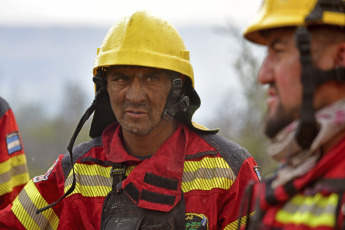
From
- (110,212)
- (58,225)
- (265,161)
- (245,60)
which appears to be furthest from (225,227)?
(245,60)

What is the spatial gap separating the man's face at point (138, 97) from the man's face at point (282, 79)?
5.33ft

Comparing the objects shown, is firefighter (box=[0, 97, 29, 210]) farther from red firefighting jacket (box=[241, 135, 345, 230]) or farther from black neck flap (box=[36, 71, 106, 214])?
red firefighting jacket (box=[241, 135, 345, 230])

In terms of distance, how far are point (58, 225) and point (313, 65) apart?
8.16ft

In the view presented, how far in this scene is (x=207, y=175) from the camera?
4.18 metres

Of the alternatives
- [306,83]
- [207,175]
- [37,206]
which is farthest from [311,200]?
[37,206]

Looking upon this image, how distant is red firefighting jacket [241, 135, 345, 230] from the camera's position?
2375 millimetres

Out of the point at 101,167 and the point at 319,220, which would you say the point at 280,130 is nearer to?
the point at 319,220

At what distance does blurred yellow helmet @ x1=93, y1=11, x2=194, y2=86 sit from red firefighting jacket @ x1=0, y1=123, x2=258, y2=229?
0.52 meters

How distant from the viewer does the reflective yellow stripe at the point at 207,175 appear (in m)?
4.12

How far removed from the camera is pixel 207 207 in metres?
4.05

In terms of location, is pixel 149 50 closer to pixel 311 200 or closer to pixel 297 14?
pixel 297 14

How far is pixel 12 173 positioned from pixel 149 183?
1564 millimetres

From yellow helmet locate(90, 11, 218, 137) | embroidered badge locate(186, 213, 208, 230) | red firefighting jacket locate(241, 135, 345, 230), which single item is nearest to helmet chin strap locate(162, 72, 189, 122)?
yellow helmet locate(90, 11, 218, 137)

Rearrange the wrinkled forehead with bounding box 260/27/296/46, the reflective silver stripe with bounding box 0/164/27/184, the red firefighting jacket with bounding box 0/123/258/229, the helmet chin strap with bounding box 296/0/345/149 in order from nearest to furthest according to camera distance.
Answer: the helmet chin strap with bounding box 296/0/345/149 → the wrinkled forehead with bounding box 260/27/296/46 → the red firefighting jacket with bounding box 0/123/258/229 → the reflective silver stripe with bounding box 0/164/27/184
